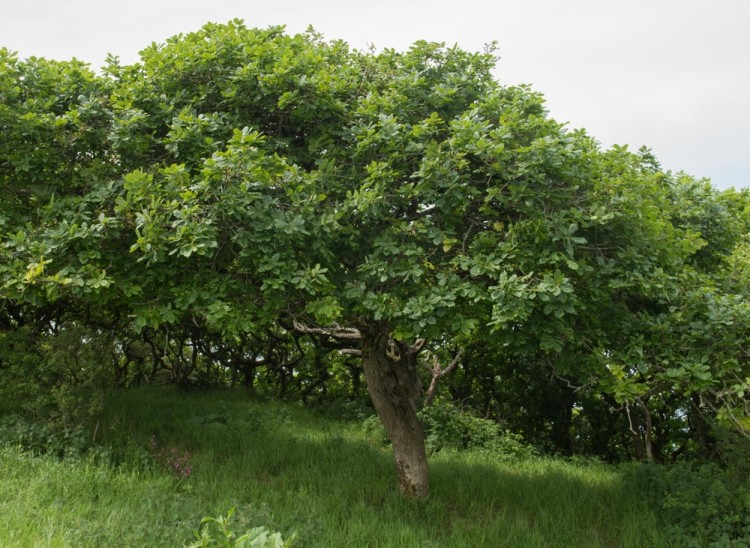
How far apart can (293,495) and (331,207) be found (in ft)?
12.3

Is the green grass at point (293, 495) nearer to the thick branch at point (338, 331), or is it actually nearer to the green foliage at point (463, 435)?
the green foliage at point (463, 435)

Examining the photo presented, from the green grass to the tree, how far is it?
2.01 meters

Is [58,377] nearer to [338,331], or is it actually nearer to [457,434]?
[338,331]

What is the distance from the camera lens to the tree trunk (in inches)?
306

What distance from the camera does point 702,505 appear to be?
6.90 meters

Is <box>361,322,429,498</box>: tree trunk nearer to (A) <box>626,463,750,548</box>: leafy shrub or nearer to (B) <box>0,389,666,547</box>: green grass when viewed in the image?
(B) <box>0,389,666,547</box>: green grass

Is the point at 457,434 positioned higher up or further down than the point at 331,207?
further down

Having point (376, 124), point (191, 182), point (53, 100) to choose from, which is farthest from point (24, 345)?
point (376, 124)

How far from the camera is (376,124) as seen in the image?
20.1 feet

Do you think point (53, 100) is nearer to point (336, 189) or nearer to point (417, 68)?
point (336, 189)

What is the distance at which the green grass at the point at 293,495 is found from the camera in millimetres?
5727

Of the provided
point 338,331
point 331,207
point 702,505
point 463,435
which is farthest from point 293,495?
point 463,435

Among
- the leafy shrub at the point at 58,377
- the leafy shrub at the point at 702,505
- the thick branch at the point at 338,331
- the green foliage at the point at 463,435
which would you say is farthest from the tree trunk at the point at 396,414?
the leafy shrub at the point at 58,377

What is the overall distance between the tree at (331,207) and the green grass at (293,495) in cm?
201
